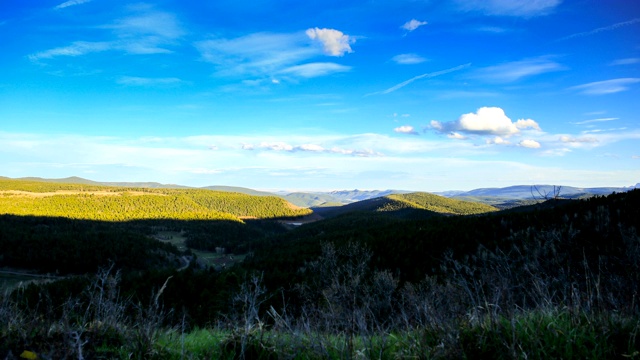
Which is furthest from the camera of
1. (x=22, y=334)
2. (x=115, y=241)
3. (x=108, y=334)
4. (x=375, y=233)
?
(x=115, y=241)

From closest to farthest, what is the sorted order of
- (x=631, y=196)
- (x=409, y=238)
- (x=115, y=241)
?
(x=631, y=196), (x=409, y=238), (x=115, y=241)

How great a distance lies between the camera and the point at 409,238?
7200cm

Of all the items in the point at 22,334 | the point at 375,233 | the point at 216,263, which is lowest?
the point at 216,263

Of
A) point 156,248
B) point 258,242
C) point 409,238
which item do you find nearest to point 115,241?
point 156,248

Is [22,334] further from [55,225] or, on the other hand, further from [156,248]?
[55,225]

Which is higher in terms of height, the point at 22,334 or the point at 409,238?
the point at 22,334

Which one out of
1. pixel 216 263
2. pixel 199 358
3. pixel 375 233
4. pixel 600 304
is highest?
pixel 600 304

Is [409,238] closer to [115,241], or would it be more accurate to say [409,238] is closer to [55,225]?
[115,241]

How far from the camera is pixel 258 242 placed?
16825cm

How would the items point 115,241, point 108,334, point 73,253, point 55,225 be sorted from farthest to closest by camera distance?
1. point 55,225
2. point 115,241
3. point 73,253
4. point 108,334

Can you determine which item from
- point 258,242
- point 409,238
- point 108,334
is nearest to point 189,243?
point 258,242

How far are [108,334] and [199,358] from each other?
1.91 m

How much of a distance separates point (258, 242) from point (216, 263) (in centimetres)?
3514

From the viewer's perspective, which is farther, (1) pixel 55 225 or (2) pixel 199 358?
(1) pixel 55 225
